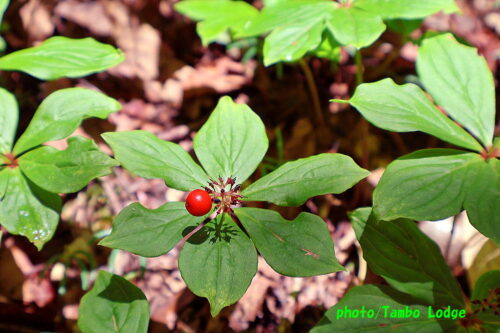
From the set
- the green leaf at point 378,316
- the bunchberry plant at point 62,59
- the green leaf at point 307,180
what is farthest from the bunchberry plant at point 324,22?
the green leaf at point 378,316

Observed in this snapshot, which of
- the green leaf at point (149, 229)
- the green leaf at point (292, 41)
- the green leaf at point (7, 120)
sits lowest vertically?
the green leaf at point (149, 229)

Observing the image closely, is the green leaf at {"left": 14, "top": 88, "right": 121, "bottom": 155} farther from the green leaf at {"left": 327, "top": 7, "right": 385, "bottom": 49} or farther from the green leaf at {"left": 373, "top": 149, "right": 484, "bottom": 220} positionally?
the green leaf at {"left": 373, "top": 149, "right": 484, "bottom": 220}

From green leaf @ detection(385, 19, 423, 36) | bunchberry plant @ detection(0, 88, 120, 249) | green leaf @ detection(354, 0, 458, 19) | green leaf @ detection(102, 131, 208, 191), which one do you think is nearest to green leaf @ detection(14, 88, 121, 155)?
bunchberry plant @ detection(0, 88, 120, 249)

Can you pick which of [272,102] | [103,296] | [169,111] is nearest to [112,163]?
[103,296]

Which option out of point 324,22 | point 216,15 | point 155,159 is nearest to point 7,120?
point 155,159

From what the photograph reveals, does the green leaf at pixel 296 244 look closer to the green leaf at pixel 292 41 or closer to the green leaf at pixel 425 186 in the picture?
the green leaf at pixel 425 186

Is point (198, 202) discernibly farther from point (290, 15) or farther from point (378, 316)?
point (290, 15)

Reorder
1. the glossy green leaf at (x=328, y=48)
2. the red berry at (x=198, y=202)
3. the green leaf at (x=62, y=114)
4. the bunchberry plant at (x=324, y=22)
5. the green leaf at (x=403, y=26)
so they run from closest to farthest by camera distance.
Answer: the red berry at (x=198, y=202) < the green leaf at (x=62, y=114) < the bunchberry plant at (x=324, y=22) < the glossy green leaf at (x=328, y=48) < the green leaf at (x=403, y=26)
